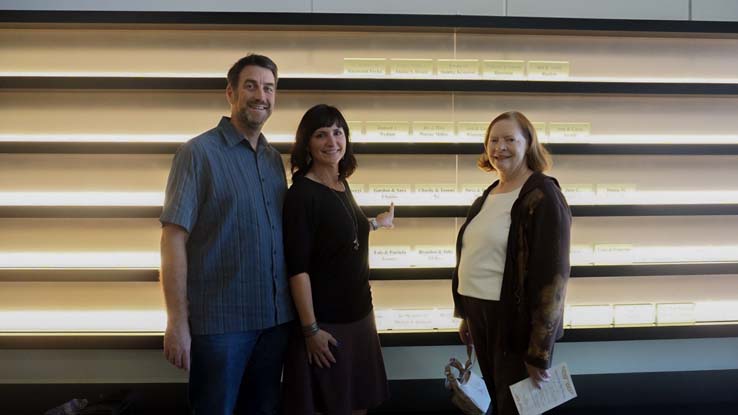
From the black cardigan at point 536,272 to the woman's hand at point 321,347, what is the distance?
58 cm

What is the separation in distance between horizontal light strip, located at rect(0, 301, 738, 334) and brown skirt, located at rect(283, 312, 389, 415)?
72cm

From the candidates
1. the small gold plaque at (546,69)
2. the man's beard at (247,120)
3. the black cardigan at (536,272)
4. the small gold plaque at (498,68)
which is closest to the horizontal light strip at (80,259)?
the man's beard at (247,120)

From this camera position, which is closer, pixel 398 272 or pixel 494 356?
pixel 494 356

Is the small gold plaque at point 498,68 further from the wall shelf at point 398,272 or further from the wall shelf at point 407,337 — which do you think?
the wall shelf at point 407,337

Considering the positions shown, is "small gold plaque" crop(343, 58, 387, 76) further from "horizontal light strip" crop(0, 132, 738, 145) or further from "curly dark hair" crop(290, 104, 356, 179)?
"curly dark hair" crop(290, 104, 356, 179)

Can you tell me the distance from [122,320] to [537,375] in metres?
2.03

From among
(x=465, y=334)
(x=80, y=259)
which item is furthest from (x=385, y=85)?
(x=80, y=259)

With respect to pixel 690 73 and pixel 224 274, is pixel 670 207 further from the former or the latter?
pixel 224 274

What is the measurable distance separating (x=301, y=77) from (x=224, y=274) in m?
1.19

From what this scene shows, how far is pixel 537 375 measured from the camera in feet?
4.68

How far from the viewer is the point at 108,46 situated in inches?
92.7

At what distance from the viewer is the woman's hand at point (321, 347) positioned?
1.47 meters

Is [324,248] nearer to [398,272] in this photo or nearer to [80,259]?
[398,272]

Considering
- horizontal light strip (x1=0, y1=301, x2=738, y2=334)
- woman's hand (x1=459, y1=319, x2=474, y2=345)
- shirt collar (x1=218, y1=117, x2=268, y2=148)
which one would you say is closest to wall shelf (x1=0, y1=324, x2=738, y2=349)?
horizontal light strip (x1=0, y1=301, x2=738, y2=334)
